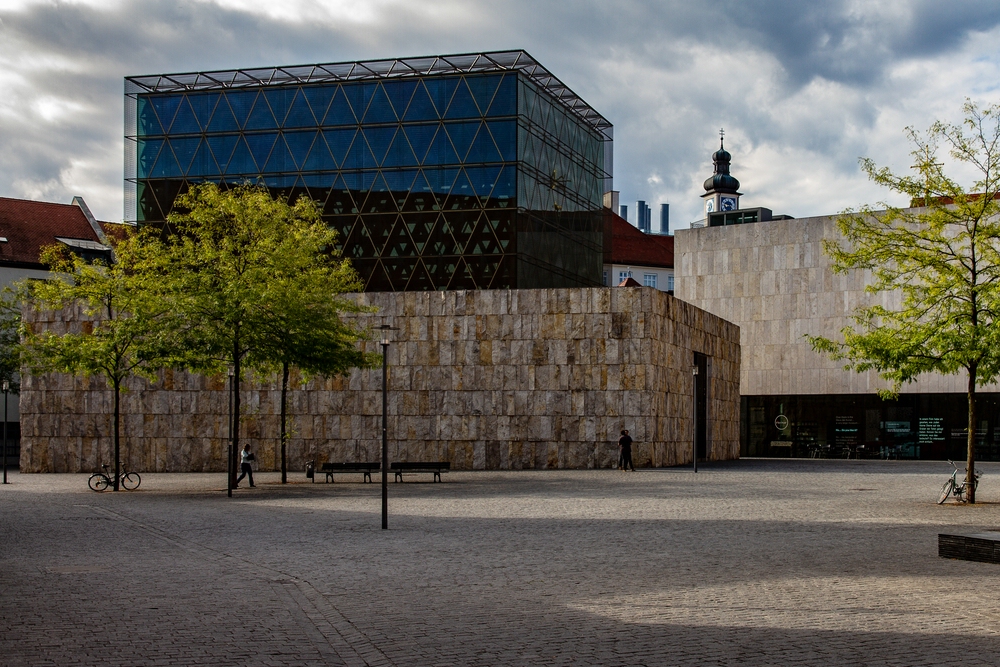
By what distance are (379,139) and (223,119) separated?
851cm

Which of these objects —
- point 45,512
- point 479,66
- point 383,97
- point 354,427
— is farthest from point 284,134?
point 45,512

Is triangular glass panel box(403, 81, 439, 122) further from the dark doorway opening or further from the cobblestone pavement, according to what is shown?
the cobblestone pavement

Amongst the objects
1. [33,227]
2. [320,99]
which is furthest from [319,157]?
[33,227]

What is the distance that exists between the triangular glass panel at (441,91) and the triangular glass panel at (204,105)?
37.7 feet

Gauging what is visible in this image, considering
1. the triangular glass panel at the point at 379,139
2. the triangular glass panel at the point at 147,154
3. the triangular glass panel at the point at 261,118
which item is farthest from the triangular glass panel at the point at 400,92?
the triangular glass panel at the point at 147,154

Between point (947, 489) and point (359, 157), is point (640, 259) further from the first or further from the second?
point (947, 489)

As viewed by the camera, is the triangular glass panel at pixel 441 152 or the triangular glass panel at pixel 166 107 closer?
the triangular glass panel at pixel 441 152

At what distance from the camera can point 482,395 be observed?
131 feet

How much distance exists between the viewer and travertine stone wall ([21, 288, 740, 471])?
3928 centimetres

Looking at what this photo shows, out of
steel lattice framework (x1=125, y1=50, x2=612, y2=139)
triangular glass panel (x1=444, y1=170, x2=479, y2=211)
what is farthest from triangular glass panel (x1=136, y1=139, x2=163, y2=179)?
triangular glass panel (x1=444, y1=170, x2=479, y2=211)

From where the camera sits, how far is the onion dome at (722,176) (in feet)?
411

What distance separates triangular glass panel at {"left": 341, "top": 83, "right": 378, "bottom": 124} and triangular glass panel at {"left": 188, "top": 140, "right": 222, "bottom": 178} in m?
7.75

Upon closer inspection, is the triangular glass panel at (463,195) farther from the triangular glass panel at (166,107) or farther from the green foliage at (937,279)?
the green foliage at (937,279)

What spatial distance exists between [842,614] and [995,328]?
14569mm
